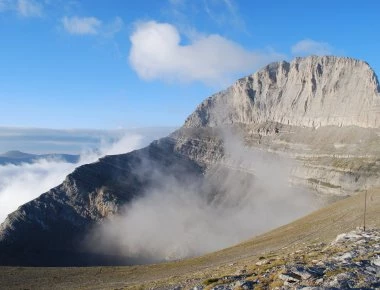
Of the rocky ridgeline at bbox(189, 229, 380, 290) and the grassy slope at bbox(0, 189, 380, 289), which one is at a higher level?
the rocky ridgeline at bbox(189, 229, 380, 290)

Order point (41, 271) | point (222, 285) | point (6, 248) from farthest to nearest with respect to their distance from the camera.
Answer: point (6, 248) < point (41, 271) < point (222, 285)

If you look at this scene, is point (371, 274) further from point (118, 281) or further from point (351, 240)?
point (118, 281)

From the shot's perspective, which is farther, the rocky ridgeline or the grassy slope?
the grassy slope

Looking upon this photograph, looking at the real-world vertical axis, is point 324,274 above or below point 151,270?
above

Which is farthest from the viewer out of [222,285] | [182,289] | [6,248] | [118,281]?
[6,248]

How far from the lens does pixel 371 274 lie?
30.8 m

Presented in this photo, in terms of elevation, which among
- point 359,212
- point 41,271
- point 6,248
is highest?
point 359,212

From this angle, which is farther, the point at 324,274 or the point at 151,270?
the point at 151,270

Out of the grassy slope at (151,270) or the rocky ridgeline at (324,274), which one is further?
the grassy slope at (151,270)

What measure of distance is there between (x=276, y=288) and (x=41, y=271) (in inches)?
3926

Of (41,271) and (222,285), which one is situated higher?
(222,285)

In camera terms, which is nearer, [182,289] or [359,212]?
[182,289]

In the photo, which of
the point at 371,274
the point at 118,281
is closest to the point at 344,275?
the point at 371,274

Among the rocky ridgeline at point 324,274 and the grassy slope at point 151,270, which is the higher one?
the rocky ridgeline at point 324,274
